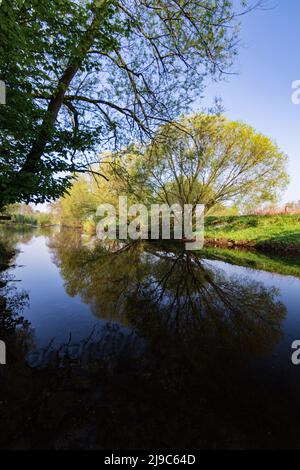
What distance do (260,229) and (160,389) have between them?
16237 millimetres

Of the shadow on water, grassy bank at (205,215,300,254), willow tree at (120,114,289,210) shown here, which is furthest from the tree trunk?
grassy bank at (205,215,300,254)

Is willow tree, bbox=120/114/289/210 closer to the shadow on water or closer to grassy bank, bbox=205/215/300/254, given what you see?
grassy bank, bbox=205/215/300/254

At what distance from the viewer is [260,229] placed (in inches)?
640

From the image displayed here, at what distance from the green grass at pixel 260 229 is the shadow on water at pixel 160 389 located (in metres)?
10.3

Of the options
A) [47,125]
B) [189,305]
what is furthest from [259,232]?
[47,125]

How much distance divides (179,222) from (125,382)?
19034mm

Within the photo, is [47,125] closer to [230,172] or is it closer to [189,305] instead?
[189,305]

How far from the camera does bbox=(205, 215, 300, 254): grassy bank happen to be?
12.9 meters

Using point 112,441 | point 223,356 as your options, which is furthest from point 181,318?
point 112,441

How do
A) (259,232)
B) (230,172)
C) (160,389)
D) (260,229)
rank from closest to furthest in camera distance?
(160,389) → (259,232) → (260,229) → (230,172)

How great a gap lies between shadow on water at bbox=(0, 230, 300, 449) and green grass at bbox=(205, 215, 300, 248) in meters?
10.3

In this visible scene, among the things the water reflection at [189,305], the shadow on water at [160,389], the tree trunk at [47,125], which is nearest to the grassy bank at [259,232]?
the water reflection at [189,305]

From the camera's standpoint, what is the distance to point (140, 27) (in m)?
5.52

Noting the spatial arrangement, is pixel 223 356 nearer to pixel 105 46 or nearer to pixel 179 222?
pixel 105 46
